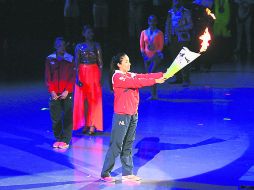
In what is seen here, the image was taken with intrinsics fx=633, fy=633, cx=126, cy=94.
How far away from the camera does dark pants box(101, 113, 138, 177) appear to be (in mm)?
8820

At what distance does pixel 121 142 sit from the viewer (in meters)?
8.88

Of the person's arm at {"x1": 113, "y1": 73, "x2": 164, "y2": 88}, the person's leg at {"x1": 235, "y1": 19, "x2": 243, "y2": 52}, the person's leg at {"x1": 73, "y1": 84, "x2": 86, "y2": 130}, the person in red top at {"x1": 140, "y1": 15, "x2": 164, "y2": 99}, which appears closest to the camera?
the person's arm at {"x1": 113, "y1": 73, "x2": 164, "y2": 88}

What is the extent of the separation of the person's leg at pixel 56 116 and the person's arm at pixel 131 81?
231 centimetres

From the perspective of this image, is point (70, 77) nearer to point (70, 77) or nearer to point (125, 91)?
point (70, 77)

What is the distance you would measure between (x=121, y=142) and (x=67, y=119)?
2.31 meters

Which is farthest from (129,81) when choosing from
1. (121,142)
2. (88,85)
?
(88,85)

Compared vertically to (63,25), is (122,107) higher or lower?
lower

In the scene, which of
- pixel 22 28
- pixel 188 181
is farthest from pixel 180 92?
pixel 22 28

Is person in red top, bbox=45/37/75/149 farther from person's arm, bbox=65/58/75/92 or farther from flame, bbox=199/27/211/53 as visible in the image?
flame, bbox=199/27/211/53

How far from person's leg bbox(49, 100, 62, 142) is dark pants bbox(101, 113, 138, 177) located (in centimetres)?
220

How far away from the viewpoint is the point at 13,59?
24047 mm

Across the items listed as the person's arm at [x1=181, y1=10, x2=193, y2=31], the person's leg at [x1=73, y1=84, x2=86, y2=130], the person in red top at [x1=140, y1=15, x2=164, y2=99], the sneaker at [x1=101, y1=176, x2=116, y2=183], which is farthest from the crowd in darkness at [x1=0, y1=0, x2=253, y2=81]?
the sneaker at [x1=101, y1=176, x2=116, y2=183]

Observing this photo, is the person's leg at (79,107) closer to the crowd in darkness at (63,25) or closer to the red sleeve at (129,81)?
the red sleeve at (129,81)

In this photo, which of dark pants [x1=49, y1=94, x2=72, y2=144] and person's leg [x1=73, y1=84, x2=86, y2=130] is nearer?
dark pants [x1=49, y1=94, x2=72, y2=144]
